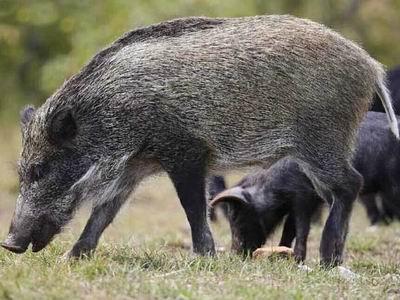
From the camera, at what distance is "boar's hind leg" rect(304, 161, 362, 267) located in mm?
7660

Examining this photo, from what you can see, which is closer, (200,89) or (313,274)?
(313,274)

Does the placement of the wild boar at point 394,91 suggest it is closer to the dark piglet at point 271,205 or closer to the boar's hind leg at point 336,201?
the dark piglet at point 271,205

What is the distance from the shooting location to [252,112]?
24.3 feet

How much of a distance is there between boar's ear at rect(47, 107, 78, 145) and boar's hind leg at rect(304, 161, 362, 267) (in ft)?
5.71

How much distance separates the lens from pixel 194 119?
284 inches

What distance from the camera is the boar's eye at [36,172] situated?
7.16 meters

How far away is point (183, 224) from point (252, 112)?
604 centimetres

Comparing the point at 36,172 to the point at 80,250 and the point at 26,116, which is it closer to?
the point at 26,116

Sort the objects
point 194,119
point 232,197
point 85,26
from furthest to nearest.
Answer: point 85,26 < point 232,197 < point 194,119

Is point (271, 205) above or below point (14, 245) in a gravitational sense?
below

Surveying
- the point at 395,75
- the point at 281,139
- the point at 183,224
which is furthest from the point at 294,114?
the point at 183,224

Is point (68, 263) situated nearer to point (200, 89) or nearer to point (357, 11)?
point (200, 89)

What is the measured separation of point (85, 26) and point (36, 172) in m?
9.21

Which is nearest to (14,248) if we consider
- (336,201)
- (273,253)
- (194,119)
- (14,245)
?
(14,245)
